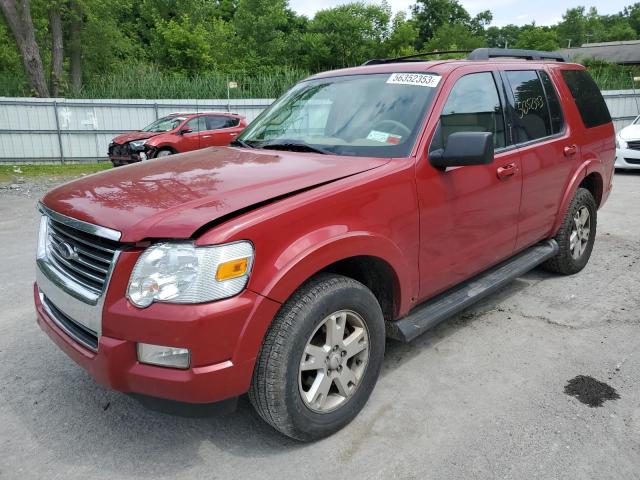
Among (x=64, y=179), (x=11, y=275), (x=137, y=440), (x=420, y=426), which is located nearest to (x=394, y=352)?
(x=420, y=426)

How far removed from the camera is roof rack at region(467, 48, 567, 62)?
3.92 meters

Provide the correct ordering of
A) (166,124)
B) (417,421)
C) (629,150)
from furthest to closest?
(166,124), (629,150), (417,421)

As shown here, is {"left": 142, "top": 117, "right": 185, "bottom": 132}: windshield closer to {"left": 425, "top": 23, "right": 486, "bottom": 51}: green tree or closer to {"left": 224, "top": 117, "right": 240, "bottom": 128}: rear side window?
{"left": 224, "top": 117, "right": 240, "bottom": 128}: rear side window

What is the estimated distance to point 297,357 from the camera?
95.3 inches

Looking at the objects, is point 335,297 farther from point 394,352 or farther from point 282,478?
point 394,352

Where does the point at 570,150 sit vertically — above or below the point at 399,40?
below

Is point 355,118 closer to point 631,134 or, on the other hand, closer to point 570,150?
point 570,150

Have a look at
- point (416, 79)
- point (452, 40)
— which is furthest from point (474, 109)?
point (452, 40)

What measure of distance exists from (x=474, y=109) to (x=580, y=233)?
2.21 metres

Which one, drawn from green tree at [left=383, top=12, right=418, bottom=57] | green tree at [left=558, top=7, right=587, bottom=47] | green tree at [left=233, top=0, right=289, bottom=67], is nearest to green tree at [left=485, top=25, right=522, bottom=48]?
green tree at [left=558, top=7, right=587, bottom=47]

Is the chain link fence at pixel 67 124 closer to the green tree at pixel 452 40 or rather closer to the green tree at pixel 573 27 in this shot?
the green tree at pixel 452 40

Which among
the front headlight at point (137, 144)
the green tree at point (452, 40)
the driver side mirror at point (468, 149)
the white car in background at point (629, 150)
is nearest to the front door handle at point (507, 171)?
the driver side mirror at point (468, 149)

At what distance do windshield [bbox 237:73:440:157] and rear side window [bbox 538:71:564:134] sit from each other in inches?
62.6

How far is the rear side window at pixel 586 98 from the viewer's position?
4.79 meters
